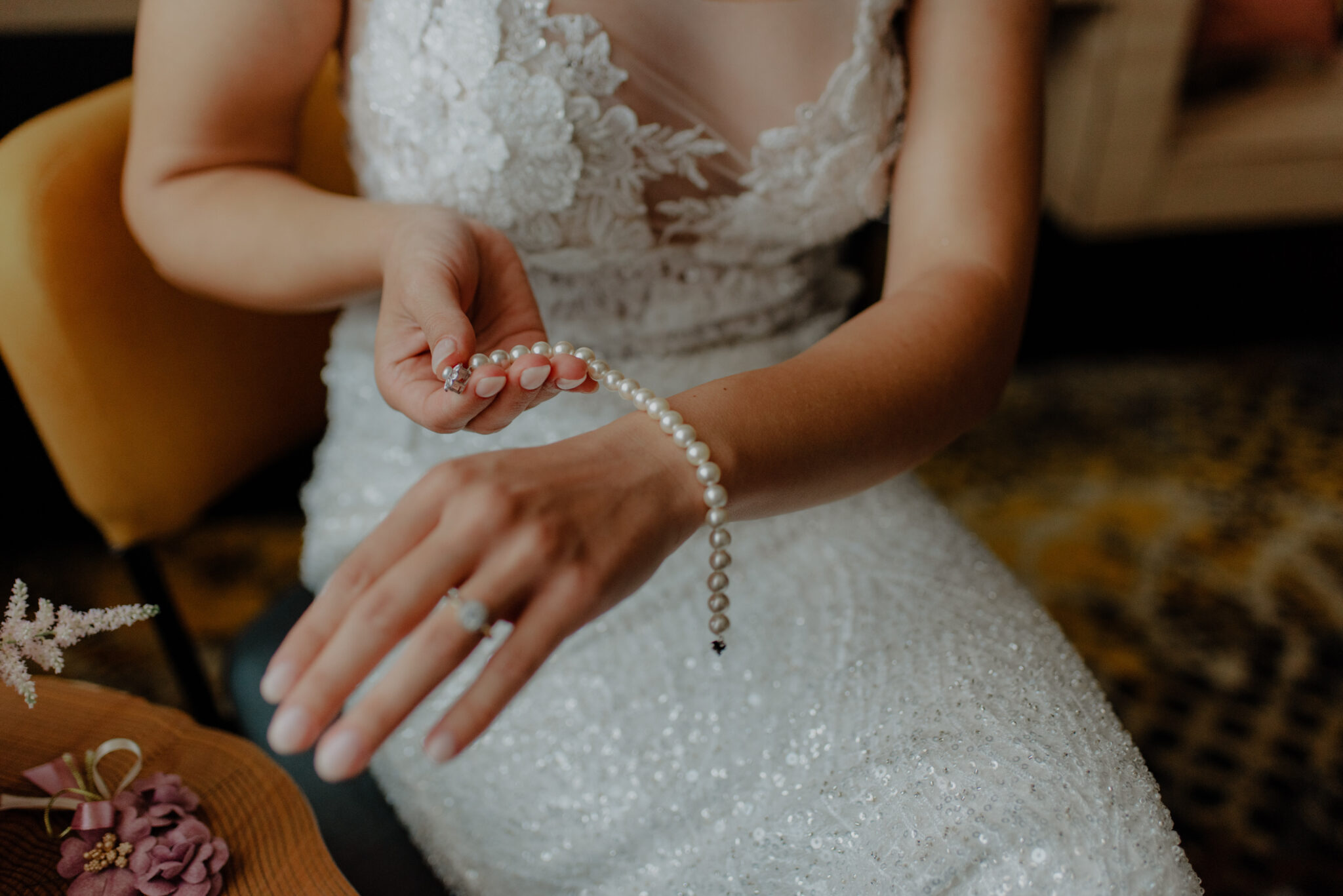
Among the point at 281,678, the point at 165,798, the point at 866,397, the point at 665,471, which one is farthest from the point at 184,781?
the point at 866,397

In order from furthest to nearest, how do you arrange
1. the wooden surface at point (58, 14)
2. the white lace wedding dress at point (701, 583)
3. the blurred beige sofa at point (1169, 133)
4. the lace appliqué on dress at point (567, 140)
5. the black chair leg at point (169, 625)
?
the blurred beige sofa at point (1169, 133) < the wooden surface at point (58, 14) < the black chair leg at point (169, 625) < the lace appliqué on dress at point (567, 140) < the white lace wedding dress at point (701, 583)

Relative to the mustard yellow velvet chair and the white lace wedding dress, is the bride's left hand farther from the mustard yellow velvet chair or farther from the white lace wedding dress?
the mustard yellow velvet chair

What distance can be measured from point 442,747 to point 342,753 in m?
0.03

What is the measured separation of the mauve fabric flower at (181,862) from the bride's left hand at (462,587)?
150mm

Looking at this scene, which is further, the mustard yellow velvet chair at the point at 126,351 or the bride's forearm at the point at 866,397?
the mustard yellow velvet chair at the point at 126,351

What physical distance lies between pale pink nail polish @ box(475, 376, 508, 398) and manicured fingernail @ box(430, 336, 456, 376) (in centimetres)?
2

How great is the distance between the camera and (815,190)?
28.0 inches

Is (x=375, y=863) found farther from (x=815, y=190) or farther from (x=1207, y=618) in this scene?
(x=1207, y=618)

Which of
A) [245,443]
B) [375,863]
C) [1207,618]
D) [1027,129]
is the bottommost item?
[1207,618]

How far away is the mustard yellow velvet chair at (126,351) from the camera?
645 millimetres

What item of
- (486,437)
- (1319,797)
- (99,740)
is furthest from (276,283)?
(1319,797)

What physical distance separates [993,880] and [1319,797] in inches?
39.2

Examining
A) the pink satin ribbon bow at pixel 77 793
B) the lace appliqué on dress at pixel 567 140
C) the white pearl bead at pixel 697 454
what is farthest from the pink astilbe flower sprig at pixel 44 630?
the lace appliqué on dress at pixel 567 140

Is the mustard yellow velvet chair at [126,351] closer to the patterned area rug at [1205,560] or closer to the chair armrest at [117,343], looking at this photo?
the chair armrest at [117,343]
